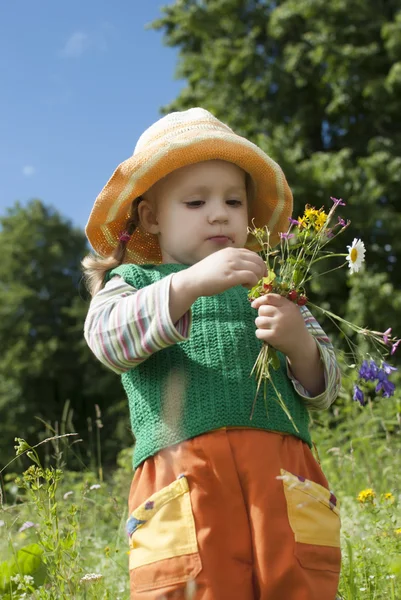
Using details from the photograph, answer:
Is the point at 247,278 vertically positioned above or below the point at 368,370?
above

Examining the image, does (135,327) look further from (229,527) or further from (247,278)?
(229,527)

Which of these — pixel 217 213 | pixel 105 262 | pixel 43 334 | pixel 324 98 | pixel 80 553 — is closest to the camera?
pixel 217 213

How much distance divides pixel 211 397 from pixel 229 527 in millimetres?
329

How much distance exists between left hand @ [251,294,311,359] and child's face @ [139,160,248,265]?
0.33 meters

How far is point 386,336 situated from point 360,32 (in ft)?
46.7

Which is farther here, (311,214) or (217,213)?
(217,213)

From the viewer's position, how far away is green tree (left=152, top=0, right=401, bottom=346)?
43.5 ft

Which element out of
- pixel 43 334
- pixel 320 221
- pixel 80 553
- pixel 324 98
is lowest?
pixel 80 553

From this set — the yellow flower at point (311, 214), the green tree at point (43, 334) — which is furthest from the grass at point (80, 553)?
the green tree at point (43, 334)

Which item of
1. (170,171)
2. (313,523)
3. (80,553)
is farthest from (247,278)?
(80,553)

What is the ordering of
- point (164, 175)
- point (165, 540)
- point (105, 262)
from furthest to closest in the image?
1. point (105, 262)
2. point (164, 175)
3. point (165, 540)

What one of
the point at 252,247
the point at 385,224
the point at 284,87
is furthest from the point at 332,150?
the point at 252,247

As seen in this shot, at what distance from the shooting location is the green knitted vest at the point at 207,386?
71.4 inches

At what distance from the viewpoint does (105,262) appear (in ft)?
7.49
